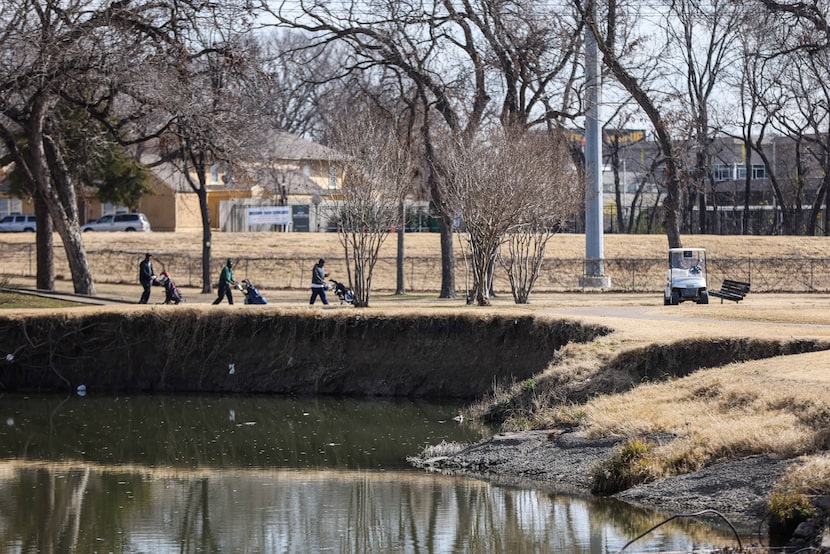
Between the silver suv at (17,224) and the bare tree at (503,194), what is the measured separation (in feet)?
143

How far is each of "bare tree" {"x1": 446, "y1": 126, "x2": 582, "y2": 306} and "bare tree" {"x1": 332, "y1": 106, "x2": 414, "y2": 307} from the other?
1.85 m

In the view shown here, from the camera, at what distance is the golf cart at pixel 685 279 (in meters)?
37.9

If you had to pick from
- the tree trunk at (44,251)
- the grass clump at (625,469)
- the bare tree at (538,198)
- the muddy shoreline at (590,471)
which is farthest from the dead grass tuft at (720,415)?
the tree trunk at (44,251)

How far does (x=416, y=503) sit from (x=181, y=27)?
22757mm

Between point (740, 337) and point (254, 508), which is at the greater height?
point (740, 337)

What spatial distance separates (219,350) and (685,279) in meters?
14.5

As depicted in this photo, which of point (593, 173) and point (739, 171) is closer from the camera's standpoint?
point (593, 173)

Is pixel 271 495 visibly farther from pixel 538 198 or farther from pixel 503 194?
pixel 538 198

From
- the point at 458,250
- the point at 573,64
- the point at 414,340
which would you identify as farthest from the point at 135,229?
the point at 414,340

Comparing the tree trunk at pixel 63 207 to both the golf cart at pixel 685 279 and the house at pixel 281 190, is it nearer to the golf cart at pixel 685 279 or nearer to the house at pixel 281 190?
the golf cart at pixel 685 279

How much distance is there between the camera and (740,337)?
24.2 metres

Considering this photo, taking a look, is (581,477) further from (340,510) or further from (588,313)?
(588,313)

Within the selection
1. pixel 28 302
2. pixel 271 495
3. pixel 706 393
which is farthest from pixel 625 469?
pixel 28 302

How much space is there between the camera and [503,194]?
36.2m
